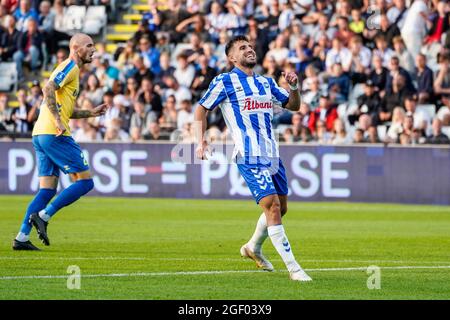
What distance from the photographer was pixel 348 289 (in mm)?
10312

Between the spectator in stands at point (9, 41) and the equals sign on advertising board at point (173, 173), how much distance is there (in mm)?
7786

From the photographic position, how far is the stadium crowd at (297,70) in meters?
24.5

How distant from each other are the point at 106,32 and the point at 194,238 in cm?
1668

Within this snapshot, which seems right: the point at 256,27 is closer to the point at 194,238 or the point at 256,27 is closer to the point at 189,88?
the point at 189,88

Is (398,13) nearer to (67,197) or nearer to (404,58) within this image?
(404,58)

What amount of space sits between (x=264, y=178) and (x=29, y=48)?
20347mm

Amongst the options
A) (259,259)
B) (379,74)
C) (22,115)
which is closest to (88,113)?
(259,259)

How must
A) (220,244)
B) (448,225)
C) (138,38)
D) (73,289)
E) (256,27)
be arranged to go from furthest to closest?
(138,38) → (256,27) → (448,225) → (220,244) → (73,289)

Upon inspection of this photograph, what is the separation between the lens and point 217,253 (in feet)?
45.2

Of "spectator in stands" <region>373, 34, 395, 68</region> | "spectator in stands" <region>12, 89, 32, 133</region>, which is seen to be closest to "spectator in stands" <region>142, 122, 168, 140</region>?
"spectator in stands" <region>12, 89, 32, 133</region>

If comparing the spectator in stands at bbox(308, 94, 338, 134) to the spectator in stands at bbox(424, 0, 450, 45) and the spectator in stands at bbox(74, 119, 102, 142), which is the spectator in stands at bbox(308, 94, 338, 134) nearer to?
the spectator in stands at bbox(424, 0, 450, 45)

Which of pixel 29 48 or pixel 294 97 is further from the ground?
pixel 29 48
